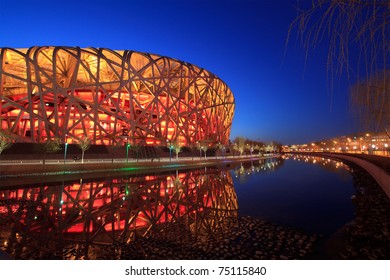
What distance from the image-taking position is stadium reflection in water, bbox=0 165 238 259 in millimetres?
7164

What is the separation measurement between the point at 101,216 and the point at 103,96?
150ft

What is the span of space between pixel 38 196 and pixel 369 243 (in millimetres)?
16024

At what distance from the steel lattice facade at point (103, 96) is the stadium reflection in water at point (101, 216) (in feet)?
88.2

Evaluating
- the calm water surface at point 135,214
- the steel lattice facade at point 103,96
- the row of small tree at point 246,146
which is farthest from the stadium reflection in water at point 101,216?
the row of small tree at point 246,146

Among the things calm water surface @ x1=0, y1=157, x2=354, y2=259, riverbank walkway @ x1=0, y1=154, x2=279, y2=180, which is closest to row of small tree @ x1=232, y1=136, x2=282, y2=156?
riverbank walkway @ x1=0, y1=154, x2=279, y2=180

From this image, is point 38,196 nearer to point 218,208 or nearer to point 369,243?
point 218,208

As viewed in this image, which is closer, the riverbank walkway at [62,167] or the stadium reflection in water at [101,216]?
the stadium reflection in water at [101,216]

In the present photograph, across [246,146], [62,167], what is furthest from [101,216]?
[246,146]

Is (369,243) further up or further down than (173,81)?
further down

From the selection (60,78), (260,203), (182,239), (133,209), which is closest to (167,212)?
(133,209)

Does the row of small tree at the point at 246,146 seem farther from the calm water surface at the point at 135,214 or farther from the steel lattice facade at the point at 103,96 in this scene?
the calm water surface at the point at 135,214

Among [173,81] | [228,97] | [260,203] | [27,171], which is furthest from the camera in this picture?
[228,97]

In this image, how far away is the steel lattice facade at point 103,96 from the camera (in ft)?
126
